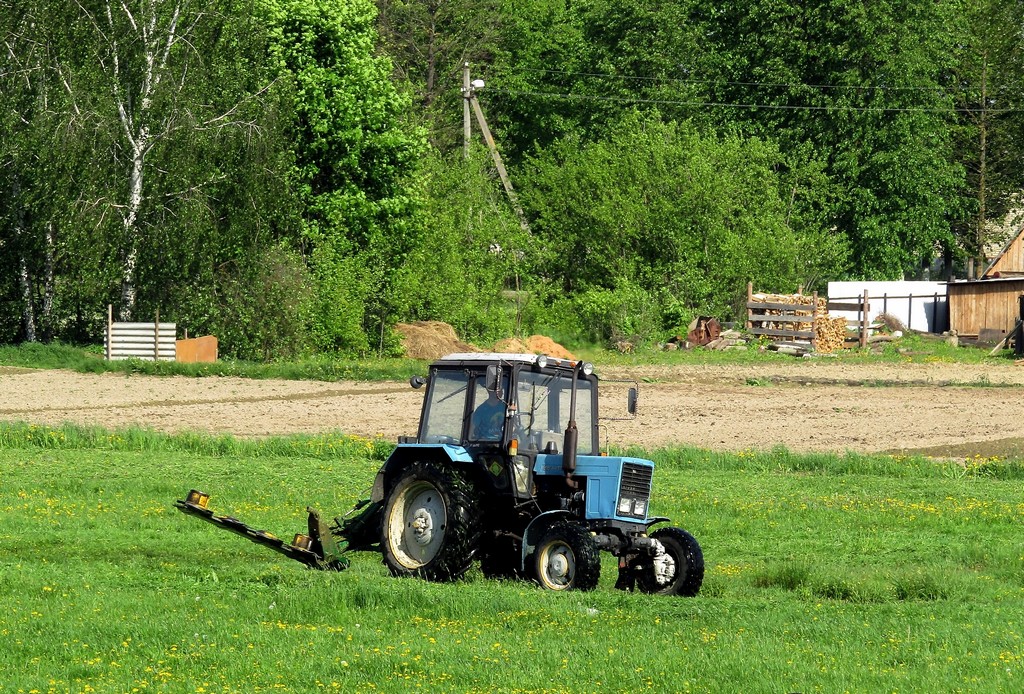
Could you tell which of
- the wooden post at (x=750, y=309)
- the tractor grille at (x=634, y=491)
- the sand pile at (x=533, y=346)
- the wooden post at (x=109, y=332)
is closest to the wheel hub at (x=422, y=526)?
the tractor grille at (x=634, y=491)

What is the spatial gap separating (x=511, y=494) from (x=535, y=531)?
18.4 inches

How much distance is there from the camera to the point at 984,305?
57250 mm

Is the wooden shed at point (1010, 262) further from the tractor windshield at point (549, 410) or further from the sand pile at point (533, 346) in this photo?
the tractor windshield at point (549, 410)

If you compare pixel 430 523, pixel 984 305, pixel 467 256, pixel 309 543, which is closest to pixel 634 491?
pixel 430 523

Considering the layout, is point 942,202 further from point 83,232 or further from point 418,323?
point 83,232

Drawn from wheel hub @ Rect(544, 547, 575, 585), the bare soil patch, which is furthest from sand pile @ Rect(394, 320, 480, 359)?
wheel hub @ Rect(544, 547, 575, 585)

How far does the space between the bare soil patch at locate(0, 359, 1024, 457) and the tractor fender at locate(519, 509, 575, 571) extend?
14006 mm

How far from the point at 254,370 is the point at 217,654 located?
103ft

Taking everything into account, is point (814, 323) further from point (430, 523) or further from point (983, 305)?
point (430, 523)

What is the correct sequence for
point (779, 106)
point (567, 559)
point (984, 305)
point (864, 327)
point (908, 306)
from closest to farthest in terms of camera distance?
point (567, 559), point (864, 327), point (984, 305), point (908, 306), point (779, 106)

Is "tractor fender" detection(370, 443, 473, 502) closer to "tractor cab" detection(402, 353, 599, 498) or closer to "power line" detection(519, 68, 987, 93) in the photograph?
"tractor cab" detection(402, 353, 599, 498)

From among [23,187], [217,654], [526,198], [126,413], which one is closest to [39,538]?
[217,654]

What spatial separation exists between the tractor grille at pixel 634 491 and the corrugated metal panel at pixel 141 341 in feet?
104

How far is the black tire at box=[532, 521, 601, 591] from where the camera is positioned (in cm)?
1365
